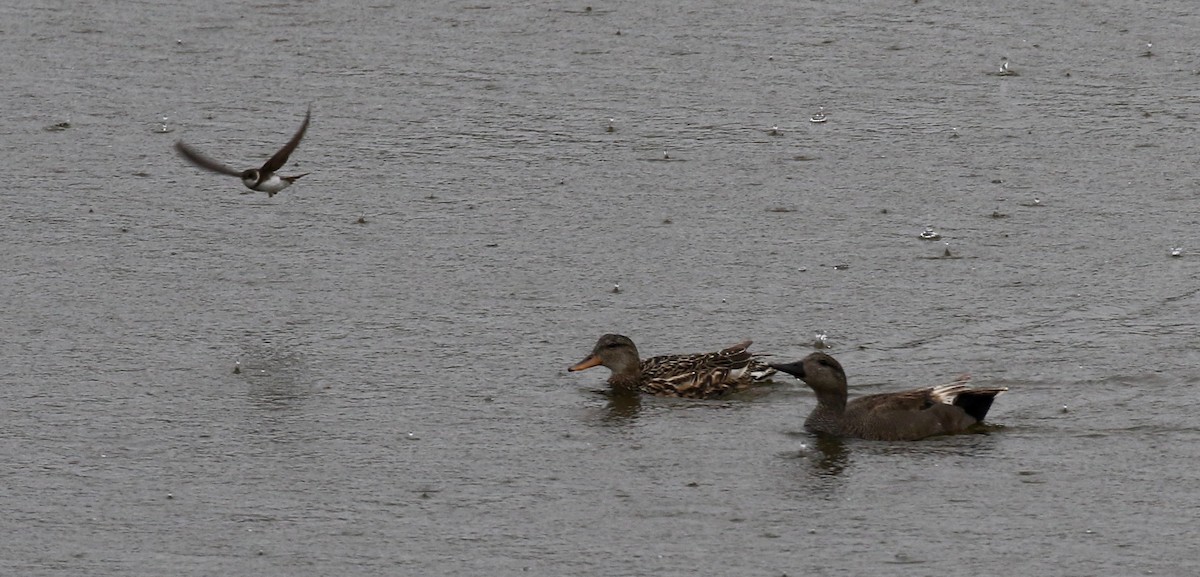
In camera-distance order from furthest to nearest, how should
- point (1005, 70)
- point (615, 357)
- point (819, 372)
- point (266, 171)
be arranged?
point (1005, 70), point (266, 171), point (615, 357), point (819, 372)

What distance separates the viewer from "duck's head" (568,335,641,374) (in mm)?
11664

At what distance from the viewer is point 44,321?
12.6 m

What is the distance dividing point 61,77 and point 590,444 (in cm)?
916

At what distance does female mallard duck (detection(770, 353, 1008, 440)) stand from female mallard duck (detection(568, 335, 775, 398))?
1.96ft

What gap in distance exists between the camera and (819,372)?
11.0m

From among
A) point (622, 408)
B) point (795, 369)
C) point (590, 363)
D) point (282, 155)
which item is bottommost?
point (622, 408)

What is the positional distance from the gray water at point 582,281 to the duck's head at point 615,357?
0.19 m

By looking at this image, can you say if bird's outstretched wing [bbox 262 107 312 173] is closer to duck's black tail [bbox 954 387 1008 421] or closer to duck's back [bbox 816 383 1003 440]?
duck's back [bbox 816 383 1003 440]

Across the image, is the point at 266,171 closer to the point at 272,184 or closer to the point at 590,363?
the point at 272,184

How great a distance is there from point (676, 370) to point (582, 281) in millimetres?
1843

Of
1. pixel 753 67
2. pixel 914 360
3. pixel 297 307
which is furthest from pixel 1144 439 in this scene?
pixel 753 67

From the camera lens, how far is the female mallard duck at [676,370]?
37.8ft

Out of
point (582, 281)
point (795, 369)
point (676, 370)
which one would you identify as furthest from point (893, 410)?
point (582, 281)

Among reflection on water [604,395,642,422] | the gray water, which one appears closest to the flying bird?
the gray water
